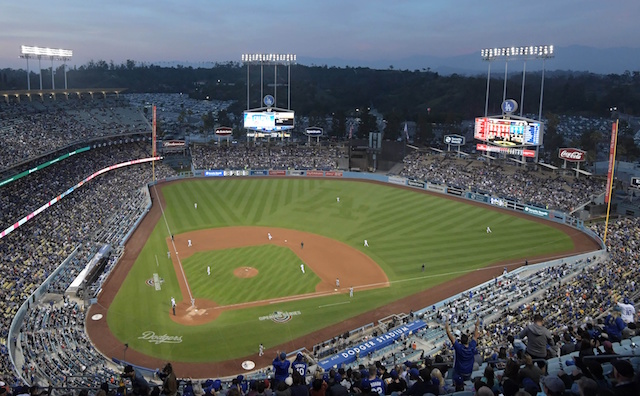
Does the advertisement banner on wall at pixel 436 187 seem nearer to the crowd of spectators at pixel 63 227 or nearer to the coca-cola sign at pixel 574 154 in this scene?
the coca-cola sign at pixel 574 154

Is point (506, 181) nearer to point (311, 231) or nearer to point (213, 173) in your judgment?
point (311, 231)

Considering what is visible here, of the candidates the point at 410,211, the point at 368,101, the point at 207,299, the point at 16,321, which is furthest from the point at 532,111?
the point at 16,321

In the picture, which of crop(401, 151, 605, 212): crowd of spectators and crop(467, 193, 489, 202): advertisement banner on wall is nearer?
crop(401, 151, 605, 212): crowd of spectators

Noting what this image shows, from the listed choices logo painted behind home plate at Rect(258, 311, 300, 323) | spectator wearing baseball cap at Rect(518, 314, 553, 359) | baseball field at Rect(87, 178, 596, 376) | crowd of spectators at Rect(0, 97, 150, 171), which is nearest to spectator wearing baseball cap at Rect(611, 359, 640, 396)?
spectator wearing baseball cap at Rect(518, 314, 553, 359)

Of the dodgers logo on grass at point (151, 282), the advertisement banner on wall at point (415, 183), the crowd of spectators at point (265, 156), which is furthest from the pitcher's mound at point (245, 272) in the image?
the crowd of spectators at point (265, 156)

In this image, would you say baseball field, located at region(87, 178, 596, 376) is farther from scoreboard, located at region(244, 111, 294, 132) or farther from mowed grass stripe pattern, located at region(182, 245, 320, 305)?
scoreboard, located at region(244, 111, 294, 132)

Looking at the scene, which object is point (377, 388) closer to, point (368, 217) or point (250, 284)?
point (250, 284)

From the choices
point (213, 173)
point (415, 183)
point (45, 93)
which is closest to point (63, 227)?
point (45, 93)
